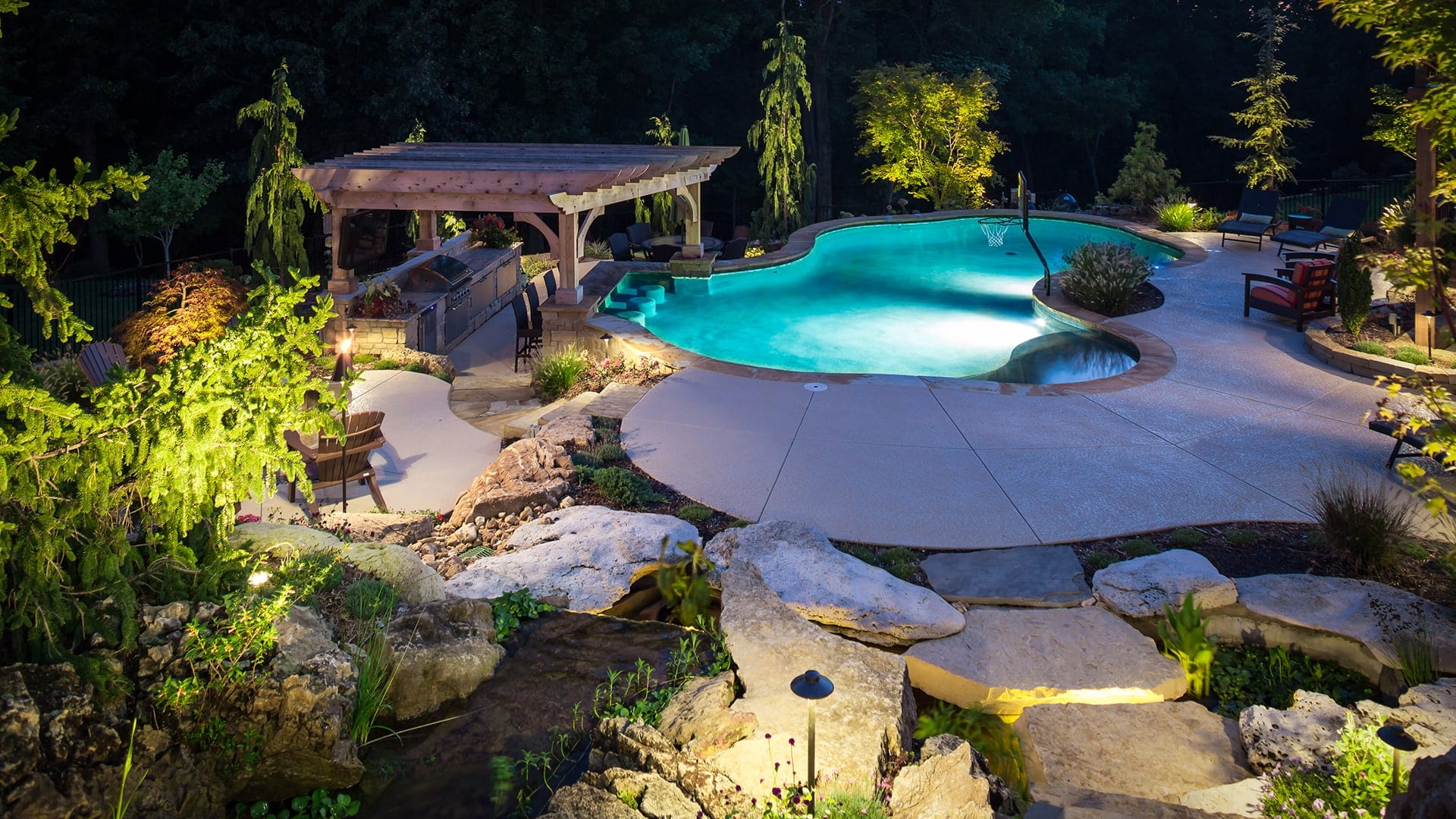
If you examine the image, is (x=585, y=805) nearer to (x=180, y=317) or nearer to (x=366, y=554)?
(x=366, y=554)

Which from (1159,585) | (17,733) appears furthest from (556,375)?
(17,733)

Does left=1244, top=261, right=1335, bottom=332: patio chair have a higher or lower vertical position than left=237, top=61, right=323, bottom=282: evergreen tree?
lower

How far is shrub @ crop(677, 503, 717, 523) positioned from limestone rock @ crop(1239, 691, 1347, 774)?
135 inches

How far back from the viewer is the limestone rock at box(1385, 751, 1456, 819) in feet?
10.4

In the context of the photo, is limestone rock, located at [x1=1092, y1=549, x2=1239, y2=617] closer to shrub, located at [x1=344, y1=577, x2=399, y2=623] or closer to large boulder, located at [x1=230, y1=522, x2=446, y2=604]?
large boulder, located at [x1=230, y1=522, x2=446, y2=604]

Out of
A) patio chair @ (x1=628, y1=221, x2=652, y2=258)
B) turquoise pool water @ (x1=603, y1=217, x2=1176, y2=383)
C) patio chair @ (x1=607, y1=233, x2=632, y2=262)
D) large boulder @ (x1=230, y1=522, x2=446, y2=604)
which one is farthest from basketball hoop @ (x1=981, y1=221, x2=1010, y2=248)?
large boulder @ (x1=230, y1=522, x2=446, y2=604)

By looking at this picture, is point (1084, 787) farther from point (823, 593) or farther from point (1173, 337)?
point (1173, 337)

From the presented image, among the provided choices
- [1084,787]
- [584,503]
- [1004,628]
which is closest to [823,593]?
[1004,628]

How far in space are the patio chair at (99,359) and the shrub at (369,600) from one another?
6.02 metres

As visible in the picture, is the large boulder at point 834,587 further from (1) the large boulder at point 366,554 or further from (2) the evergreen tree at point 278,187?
(2) the evergreen tree at point 278,187

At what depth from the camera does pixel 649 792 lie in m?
4.10

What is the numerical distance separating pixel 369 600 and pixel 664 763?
1.71m

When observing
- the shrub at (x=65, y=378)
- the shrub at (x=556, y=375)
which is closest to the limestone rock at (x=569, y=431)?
the shrub at (x=556, y=375)

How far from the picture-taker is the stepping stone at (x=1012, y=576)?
20.3 feet
